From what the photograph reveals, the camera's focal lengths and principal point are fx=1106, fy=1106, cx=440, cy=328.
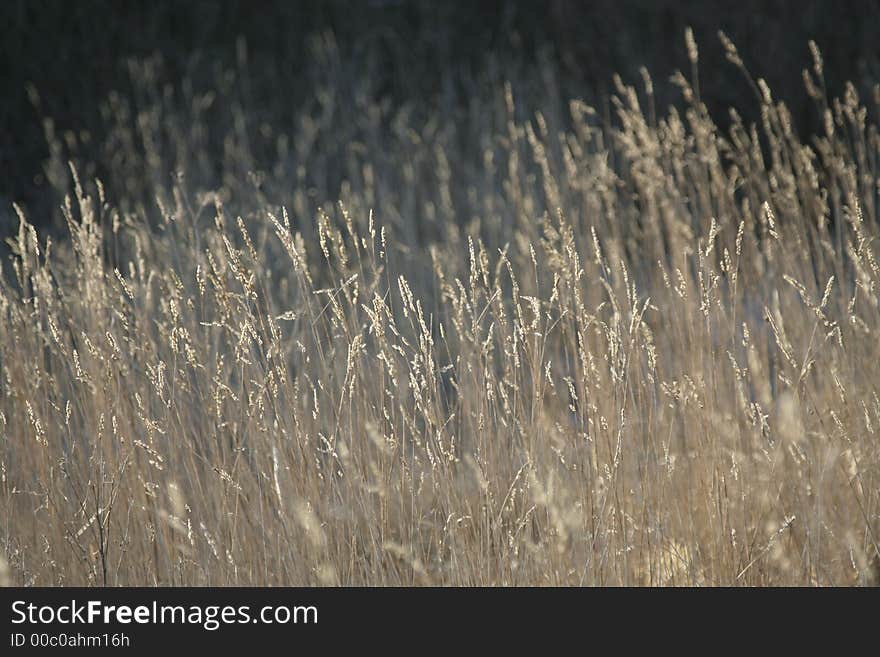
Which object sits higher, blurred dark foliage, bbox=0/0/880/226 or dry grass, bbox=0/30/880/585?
blurred dark foliage, bbox=0/0/880/226

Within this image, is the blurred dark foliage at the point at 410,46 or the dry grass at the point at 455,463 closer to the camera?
the dry grass at the point at 455,463

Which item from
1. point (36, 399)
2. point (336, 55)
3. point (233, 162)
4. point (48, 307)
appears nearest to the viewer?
point (48, 307)

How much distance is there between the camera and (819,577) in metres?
1.96

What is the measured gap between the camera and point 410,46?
685 cm

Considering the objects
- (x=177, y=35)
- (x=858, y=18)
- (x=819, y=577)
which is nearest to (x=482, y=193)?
(x=858, y=18)

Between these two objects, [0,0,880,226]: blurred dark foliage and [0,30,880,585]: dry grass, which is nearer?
[0,30,880,585]: dry grass

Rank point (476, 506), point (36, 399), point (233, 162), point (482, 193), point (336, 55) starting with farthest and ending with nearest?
point (336, 55), point (233, 162), point (482, 193), point (36, 399), point (476, 506)

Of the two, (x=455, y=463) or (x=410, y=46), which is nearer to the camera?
(x=455, y=463)

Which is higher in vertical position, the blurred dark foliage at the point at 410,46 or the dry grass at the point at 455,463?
the blurred dark foliage at the point at 410,46

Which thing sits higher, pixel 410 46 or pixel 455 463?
pixel 410 46

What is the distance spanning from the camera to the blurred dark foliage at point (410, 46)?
17.4 ft

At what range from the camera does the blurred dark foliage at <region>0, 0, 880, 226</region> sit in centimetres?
531

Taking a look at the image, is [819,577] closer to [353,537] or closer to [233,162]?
[353,537]
